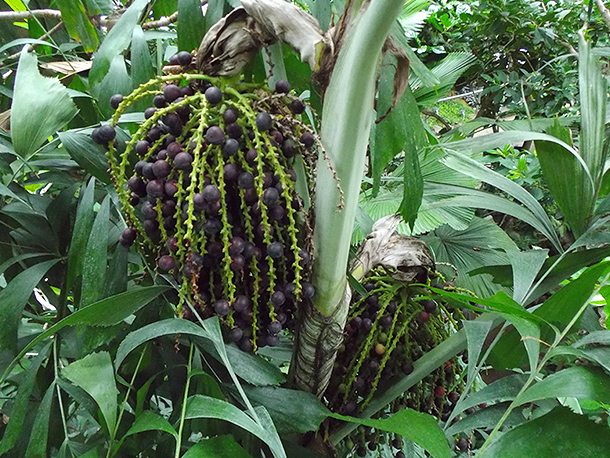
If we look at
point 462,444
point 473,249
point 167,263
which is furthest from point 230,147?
point 473,249

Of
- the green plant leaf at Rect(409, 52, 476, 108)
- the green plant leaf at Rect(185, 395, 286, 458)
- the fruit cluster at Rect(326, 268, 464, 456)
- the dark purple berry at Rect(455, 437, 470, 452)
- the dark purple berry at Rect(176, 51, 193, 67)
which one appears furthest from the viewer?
the green plant leaf at Rect(409, 52, 476, 108)

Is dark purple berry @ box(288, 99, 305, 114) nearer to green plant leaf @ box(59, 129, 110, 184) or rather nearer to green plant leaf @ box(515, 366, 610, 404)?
green plant leaf @ box(59, 129, 110, 184)

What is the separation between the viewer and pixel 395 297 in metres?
0.61

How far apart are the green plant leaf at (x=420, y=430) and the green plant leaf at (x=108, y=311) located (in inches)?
9.6

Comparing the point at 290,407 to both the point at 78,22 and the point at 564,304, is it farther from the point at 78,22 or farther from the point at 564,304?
the point at 78,22

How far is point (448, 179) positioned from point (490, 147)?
46 cm

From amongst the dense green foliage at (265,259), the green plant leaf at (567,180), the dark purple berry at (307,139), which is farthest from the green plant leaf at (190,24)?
the green plant leaf at (567,180)

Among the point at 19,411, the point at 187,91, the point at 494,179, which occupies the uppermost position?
the point at 187,91

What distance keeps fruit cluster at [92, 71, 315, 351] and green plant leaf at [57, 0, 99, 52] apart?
29cm

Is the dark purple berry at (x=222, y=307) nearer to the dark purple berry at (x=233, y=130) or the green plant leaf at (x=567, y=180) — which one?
the dark purple berry at (x=233, y=130)

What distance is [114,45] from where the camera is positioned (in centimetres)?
56

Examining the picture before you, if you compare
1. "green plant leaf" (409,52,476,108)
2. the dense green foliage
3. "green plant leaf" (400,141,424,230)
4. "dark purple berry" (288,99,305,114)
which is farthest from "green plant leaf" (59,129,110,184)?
"green plant leaf" (409,52,476,108)

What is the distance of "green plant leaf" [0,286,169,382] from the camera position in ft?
1.35

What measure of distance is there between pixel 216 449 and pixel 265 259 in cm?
17
